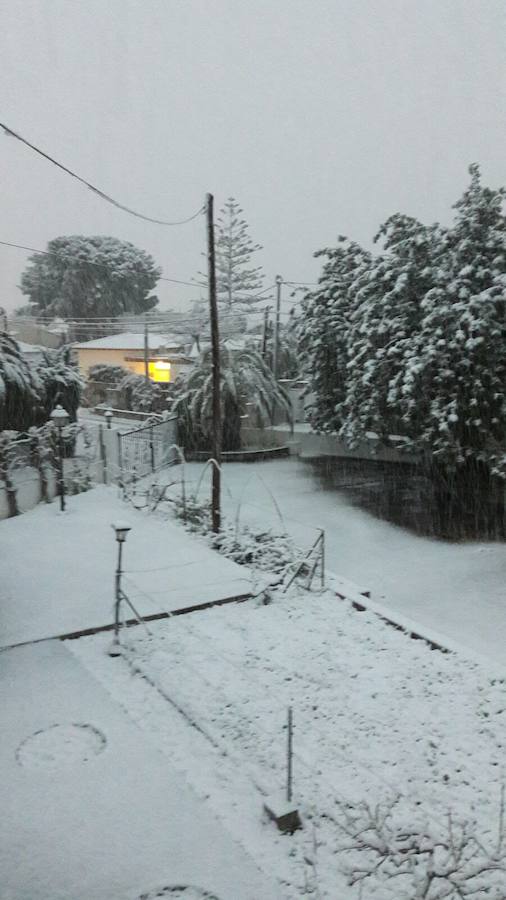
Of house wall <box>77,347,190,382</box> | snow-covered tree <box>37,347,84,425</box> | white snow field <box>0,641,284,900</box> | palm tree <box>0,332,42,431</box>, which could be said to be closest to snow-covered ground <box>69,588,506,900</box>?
white snow field <box>0,641,284,900</box>

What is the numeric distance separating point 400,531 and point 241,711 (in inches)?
302

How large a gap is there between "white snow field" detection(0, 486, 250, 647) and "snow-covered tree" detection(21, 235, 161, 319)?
111ft

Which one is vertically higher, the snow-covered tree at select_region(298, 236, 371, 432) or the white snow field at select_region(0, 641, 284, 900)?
the snow-covered tree at select_region(298, 236, 371, 432)

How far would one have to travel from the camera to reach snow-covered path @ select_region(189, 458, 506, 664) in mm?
8266

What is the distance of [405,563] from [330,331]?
29.2 feet

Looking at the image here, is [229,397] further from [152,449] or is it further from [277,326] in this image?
[277,326]

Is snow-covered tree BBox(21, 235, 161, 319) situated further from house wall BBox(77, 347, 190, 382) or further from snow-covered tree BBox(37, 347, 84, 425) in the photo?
snow-covered tree BBox(37, 347, 84, 425)

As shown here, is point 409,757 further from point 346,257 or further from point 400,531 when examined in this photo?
point 346,257

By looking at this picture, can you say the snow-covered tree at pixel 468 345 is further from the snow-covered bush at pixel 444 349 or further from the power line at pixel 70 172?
the power line at pixel 70 172

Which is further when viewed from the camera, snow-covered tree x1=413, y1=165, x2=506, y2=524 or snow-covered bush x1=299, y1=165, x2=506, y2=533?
snow-covered bush x1=299, y1=165, x2=506, y2=533

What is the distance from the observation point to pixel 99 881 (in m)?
3.57

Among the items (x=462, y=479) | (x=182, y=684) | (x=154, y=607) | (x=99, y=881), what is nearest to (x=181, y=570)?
(x=154, y=607)

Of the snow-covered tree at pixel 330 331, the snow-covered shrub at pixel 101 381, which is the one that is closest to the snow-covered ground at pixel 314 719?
the snow-covered tree at pixel 330 331

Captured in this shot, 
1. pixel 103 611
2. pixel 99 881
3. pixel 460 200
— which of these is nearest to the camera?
pixel 99 881
